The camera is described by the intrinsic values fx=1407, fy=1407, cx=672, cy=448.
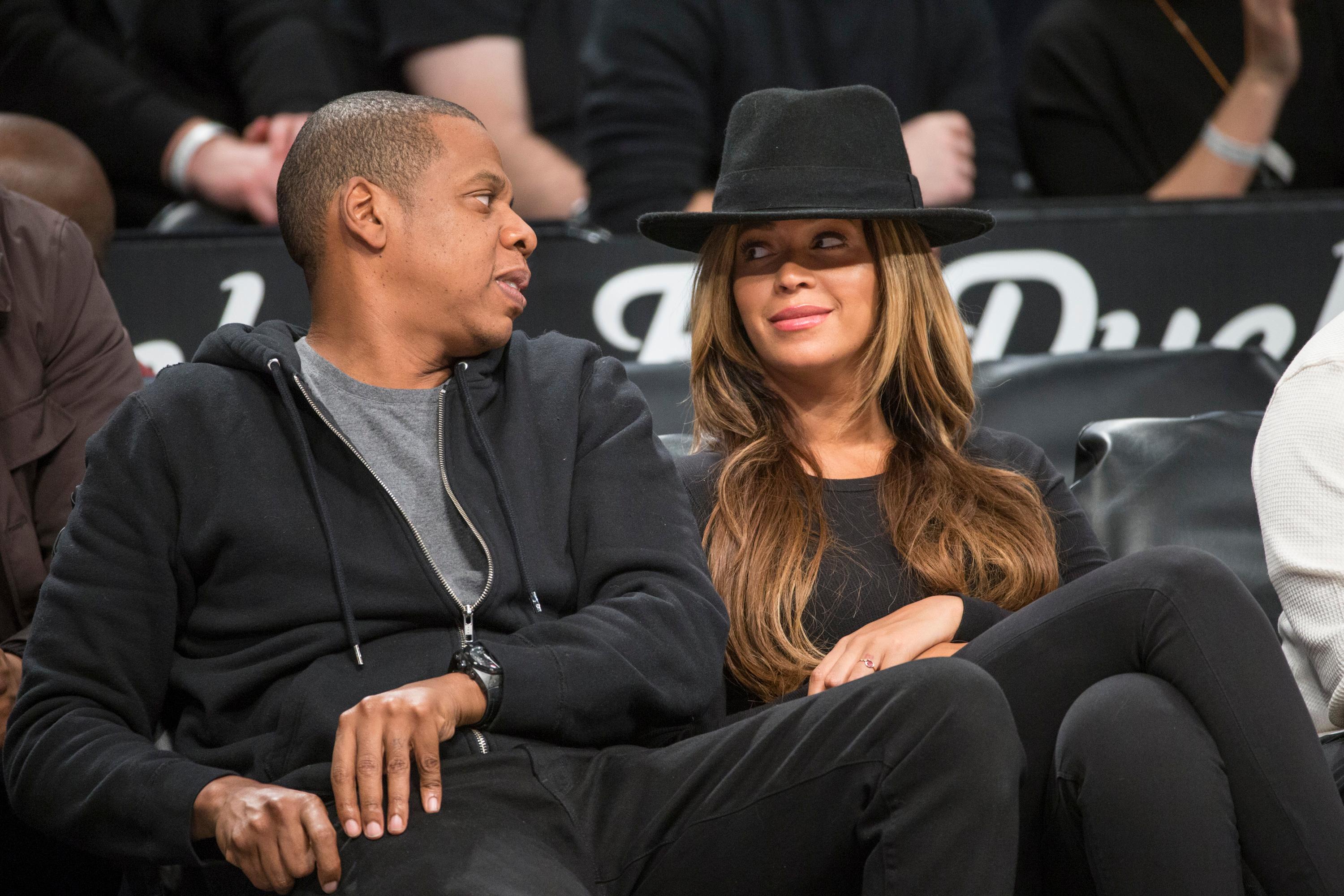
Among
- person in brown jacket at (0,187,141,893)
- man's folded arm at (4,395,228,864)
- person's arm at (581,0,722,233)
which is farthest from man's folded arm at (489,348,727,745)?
person's arm at (581,0,722,233)

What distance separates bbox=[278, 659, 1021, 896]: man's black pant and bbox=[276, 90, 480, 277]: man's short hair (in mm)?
680

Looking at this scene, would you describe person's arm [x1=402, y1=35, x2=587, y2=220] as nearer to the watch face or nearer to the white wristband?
the white wristband

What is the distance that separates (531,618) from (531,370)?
32 centimetres

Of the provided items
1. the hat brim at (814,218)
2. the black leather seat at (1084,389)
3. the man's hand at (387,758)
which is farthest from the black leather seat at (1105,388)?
the man's hand at (387,758)

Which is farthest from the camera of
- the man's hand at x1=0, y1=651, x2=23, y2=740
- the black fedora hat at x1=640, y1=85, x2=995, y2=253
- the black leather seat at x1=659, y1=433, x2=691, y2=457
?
the black leather seat at x1=659, y1=433, x2=691, y2=457

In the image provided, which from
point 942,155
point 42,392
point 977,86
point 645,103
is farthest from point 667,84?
point 42,392

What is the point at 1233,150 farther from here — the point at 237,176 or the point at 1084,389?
the point at 237,176

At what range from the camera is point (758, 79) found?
3.06m

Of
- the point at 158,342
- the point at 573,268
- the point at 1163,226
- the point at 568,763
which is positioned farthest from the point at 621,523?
the point at 1163,226

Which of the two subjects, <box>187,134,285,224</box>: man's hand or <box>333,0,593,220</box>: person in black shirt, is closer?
<box>187,134,285,224</box>: man's hand

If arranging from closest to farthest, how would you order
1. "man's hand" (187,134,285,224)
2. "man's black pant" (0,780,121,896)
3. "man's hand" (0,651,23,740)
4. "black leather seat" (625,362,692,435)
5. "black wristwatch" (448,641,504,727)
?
"black wristwatch" (448,641,504,727) < "man's hand" (0,651,23,740) < "man's black pant" (0,780,121,896) < "black leather seat" (625,362,692,435) < "man's hand" (187,134,285,224)

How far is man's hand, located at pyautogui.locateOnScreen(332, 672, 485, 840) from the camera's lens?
124cm

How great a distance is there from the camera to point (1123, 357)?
8.16 feet

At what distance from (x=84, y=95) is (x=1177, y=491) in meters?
2.31
